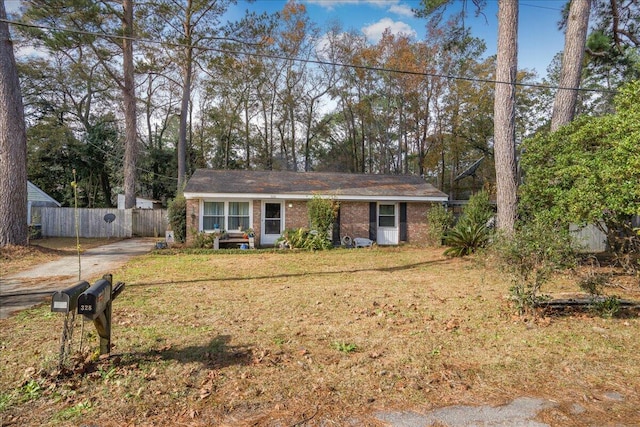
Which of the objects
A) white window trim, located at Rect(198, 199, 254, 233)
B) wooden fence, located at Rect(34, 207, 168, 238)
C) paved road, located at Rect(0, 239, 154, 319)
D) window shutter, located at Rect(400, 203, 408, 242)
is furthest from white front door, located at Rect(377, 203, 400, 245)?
wooden fence, located at Rect(34, 207, 168, 238)

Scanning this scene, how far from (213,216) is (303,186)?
4087 mm

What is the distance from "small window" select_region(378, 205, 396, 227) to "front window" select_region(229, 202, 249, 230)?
5.81m

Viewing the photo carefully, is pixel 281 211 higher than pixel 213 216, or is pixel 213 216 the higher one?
pixel 281 211

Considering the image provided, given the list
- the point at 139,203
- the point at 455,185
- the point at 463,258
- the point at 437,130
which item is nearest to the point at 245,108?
the point at 139,203

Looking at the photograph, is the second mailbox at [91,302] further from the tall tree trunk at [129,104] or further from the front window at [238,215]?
the tall tree trunk at [129,104]

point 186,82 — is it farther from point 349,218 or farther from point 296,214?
point 349,218

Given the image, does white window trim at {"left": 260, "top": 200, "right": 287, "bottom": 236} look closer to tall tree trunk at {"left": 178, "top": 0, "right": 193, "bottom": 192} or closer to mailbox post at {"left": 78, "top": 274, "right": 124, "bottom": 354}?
tall tree trunk at {"left": 178, "top": 0, "right": 193, "bottom": 192}

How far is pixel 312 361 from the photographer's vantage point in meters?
3.48

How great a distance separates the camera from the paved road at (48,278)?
5.86 meters

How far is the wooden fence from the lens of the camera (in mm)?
17516

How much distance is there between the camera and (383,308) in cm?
538

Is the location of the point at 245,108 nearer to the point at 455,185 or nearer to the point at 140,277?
the point at 455,185

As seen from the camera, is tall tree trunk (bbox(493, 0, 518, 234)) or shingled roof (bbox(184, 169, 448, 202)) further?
Answer: shingled roof (bbox(184, 169, 448, 202))

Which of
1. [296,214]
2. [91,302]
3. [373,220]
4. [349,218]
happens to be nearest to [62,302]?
[91,302]
